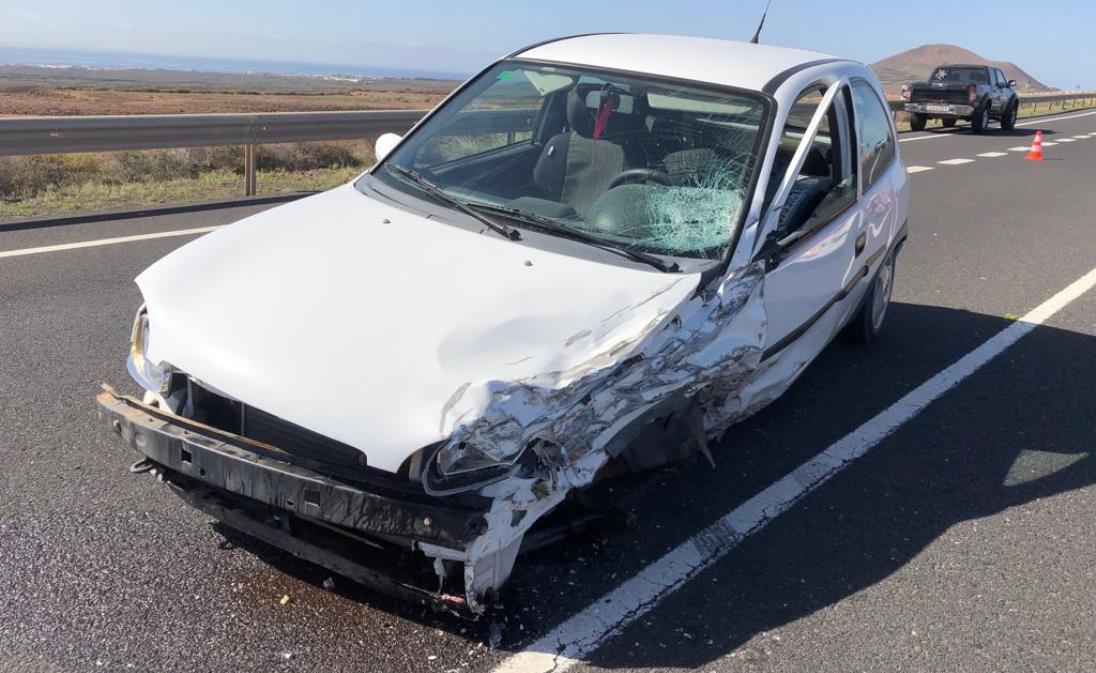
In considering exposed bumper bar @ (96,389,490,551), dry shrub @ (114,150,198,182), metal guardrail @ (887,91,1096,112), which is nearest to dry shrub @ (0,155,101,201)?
dry shrub @ (114,150,198,182)

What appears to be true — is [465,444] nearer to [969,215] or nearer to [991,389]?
[991,389]

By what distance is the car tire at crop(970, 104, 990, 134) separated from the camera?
25.8 metres

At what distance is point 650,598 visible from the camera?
3.28 m

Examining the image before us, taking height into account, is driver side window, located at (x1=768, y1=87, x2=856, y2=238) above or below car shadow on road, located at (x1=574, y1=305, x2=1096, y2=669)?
above

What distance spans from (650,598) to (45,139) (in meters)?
8.34

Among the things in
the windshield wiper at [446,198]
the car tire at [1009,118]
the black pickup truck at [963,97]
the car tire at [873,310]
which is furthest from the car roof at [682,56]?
the car tire at [1009,118]

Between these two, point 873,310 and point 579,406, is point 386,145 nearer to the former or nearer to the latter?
point 579,406

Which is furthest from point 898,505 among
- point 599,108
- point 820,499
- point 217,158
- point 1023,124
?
point 1023,124

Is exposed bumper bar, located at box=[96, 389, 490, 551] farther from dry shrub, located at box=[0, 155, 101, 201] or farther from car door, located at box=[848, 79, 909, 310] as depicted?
dry shrub, located at box=[0, 155, 101, 201]

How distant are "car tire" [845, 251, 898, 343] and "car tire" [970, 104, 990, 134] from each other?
21901mm

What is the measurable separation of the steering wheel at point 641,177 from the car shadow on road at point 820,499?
1223 mm

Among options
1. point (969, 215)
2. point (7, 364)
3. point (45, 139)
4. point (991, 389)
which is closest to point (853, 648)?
point (991, 389)

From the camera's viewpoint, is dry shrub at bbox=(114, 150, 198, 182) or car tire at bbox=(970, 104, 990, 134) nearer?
dry shrub at bbox=(114, 150, 198, 182)

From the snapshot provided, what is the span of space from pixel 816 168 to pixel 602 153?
119cm
